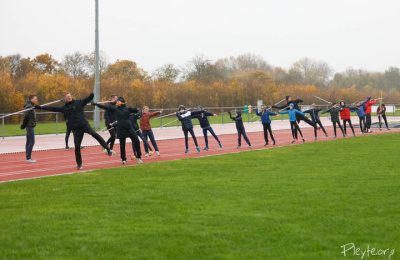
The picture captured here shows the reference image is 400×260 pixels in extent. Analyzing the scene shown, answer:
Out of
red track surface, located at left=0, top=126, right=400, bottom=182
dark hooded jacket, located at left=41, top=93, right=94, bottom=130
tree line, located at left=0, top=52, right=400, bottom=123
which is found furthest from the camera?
tree line, located at left=0, top=52, right=400, bottom=123

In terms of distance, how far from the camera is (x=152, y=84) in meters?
54.6

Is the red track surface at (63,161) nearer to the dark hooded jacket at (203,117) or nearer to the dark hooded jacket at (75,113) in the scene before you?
the dark hooded jacket at (203,117)

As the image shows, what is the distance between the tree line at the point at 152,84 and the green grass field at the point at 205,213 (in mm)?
29955

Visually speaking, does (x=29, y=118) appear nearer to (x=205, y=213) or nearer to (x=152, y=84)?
(x=205, y=213)

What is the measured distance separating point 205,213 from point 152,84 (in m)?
47.1

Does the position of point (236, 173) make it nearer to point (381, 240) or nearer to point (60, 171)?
point (60, 171)

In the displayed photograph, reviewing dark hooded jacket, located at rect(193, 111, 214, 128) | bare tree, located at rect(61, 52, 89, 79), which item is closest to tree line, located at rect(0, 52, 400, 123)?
bare tree, located at rect(61, 52, 89, 79)

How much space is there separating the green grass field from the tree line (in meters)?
30.0

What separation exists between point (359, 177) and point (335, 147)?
8025 mm

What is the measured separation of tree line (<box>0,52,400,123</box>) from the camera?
44.4 metres

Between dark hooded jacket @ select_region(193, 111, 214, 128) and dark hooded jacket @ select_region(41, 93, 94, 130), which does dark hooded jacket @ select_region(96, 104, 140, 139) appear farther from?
dark hooded jacket @ select_region(193, 111, 214, 128)

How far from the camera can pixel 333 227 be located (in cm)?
710

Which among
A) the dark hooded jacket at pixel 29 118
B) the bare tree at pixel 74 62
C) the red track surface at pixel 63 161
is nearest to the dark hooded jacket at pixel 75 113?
the red track surface at pixel 63 161

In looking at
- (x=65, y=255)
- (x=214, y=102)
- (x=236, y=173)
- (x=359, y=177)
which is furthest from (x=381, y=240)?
(x=214, y=102)
